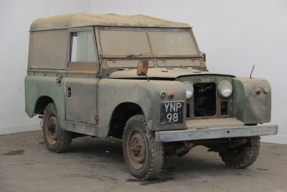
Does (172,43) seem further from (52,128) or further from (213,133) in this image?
(52,128)

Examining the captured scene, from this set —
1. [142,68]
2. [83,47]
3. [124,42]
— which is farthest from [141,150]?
[83,47]

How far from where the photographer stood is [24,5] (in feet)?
35.2

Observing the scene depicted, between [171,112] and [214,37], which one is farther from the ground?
[214,37]

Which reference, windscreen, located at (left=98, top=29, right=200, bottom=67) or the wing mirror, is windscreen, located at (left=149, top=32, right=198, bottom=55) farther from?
the wing mirror

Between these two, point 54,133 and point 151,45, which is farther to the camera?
point 54,133

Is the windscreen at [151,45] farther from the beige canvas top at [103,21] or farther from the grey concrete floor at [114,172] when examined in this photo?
the grey concrete floor at [114,172]

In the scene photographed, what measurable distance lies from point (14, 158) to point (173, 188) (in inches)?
127

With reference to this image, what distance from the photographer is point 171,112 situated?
5.89m

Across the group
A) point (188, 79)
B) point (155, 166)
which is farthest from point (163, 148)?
point (188, 79)

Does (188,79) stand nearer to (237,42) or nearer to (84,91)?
(84,91)

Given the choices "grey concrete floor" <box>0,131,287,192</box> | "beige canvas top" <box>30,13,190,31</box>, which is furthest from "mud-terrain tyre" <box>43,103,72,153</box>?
"beige canvas top" <box>30,13,190,31</box>

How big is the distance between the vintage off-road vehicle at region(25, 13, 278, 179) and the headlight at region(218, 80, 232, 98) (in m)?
0.01

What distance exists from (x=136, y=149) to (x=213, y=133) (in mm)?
1040

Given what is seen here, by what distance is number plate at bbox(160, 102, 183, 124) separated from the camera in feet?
19.2
